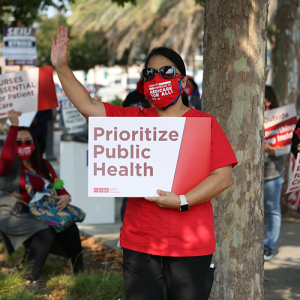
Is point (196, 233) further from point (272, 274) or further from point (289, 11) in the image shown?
point (289, 11)

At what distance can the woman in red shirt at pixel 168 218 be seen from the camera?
2359 mm

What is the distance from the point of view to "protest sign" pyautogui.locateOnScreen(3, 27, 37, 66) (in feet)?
27.1

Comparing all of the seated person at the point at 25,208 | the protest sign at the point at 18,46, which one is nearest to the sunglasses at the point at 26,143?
the seated person at the point at 25,208

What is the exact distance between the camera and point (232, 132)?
10.4 ft

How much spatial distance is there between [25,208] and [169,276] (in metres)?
2.54

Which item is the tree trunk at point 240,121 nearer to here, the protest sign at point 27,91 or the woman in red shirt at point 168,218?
the woman in red shirt at point 168,218

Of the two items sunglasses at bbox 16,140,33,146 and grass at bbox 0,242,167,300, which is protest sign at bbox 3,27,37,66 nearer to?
sunglasses at bbox 16,140,33,146

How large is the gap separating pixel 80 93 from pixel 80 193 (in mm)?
4592

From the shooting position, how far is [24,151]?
466 cm

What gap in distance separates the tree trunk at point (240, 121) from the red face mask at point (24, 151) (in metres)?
2.21

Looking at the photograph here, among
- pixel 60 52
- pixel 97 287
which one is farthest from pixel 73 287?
pixel 60 52

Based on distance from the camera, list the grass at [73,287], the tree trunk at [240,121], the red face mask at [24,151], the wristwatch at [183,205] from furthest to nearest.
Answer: the red face mask at [24,151] → the grass at [73,287] → the tree trunk at [240,121] → the wristwatch at [183,205]

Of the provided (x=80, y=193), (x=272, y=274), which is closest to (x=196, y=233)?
(x=272, y=274)

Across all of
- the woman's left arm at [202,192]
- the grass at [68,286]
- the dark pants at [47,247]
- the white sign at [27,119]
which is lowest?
the grass at [68,286]
